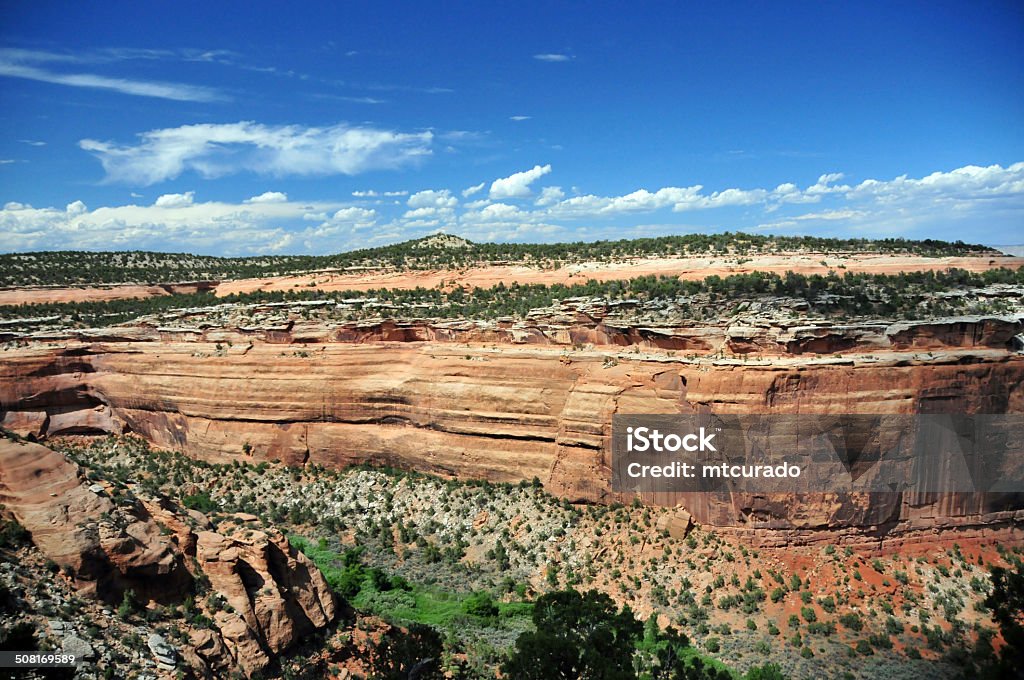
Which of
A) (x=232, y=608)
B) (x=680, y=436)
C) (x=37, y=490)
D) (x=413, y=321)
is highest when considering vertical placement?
(x=413, y=321)

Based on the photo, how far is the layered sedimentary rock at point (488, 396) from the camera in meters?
21.2

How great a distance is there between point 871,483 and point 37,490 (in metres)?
23.9

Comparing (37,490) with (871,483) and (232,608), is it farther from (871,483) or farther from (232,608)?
(871,483)

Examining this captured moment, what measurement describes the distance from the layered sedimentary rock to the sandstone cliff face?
11475 mm

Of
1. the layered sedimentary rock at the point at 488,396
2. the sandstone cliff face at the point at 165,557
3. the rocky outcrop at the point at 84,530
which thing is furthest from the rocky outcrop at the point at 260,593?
the layered sedimentary rock at the point at 488,396

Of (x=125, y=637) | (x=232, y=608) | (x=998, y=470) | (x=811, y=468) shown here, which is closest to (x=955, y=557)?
(x=998, y=470)

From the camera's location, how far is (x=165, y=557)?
14328 millimetres

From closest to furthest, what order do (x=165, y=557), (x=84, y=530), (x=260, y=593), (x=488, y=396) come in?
(x=84, y=530) < (x=165, y=557) < (x=260, y=593) < (x=488, y=396)

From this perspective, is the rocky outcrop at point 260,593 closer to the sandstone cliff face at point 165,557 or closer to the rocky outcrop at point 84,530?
the sandstone cliff face at point 165,557

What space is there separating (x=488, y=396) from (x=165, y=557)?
14.4m

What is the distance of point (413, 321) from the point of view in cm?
3017

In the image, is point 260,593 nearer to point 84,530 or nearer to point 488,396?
point 84,530

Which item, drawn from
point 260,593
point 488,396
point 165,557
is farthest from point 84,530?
point 488,396

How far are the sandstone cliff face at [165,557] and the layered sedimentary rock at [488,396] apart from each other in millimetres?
11475
